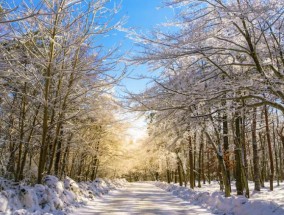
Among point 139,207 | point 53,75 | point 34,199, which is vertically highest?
point 53,75

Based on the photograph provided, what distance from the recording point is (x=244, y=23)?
21.5ft

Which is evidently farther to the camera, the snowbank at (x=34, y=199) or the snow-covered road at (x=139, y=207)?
the snow-covered road at (x=139, y=207)

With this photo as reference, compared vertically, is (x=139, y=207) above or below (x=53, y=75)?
below

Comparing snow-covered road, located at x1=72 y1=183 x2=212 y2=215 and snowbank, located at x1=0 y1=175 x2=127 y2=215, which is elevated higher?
snowbank, located at x1=0 y1=175 x2=127 y2=215

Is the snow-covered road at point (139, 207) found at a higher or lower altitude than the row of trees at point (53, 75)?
lower

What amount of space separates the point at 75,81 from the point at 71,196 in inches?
175

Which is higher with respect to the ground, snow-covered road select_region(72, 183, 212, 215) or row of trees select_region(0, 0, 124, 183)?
row of trees select_region(0, 0, 124, 183)

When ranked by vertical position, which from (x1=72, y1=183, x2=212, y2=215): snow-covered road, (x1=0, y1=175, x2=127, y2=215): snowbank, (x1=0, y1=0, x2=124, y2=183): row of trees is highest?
(x1=0, y1=0, x2=124, y2=183): row of trees

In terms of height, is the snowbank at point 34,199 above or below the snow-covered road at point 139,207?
above

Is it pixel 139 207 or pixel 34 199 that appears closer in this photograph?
pixel 34 199

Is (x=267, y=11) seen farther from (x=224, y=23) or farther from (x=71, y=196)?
(x=71, y=196)

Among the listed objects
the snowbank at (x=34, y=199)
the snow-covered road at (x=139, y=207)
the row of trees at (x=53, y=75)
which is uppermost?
the row of trees at (x=53, y=75)

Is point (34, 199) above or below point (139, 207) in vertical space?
above

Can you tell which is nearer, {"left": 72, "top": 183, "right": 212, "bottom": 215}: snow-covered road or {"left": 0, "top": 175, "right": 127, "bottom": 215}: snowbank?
{"left": 0, "top": 175, "right": 127, "bottom": 215}: snowbank
